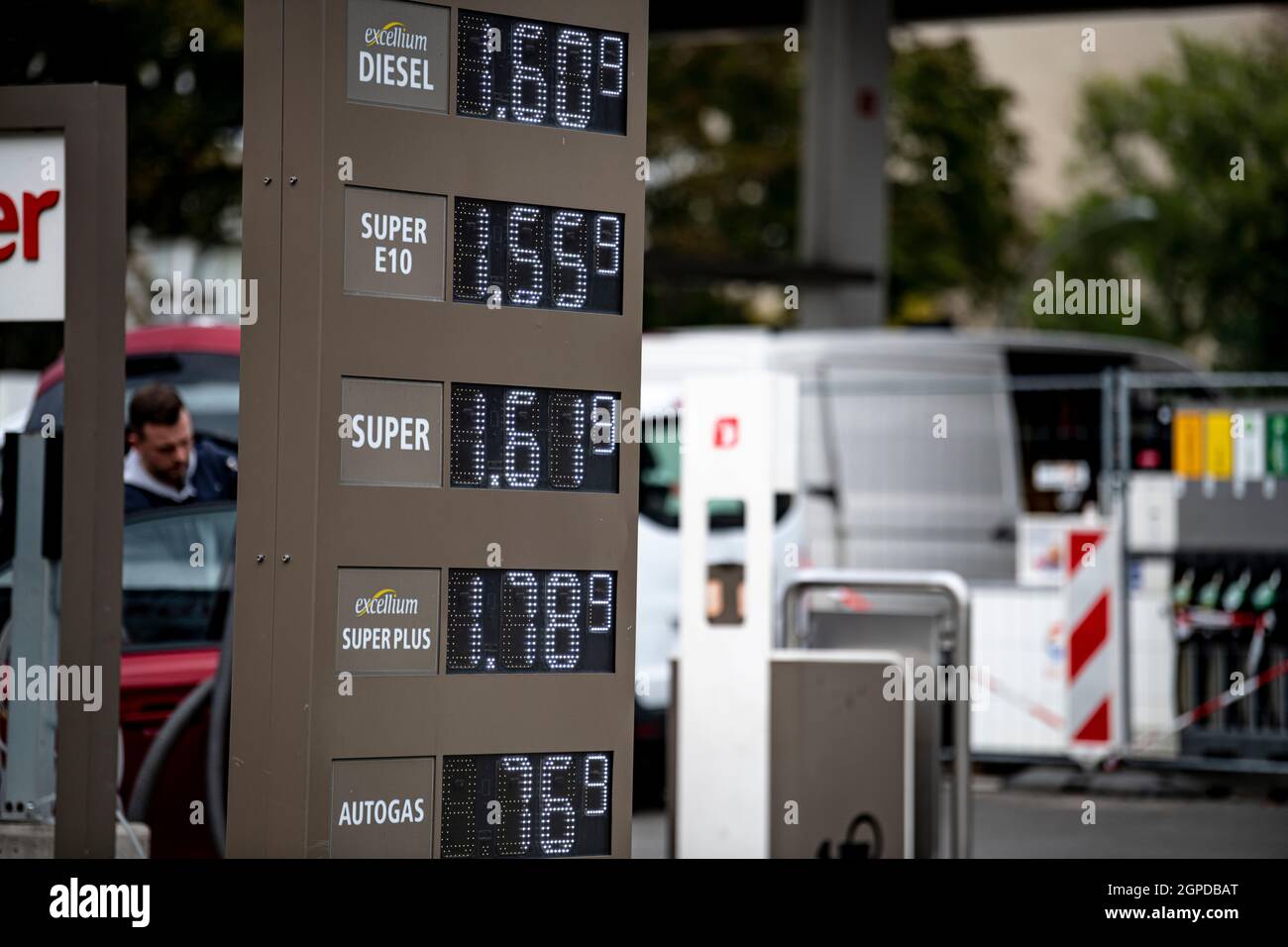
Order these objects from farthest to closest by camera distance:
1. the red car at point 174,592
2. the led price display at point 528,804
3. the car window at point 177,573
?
the car window at point 177,573 → the red car at point 174,592 → the led price display at point 528,804

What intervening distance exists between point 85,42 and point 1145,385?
7.52 m

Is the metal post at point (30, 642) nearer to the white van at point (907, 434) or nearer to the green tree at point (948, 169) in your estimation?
the white van at point (907, 434)

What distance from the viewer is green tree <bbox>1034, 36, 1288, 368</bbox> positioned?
4794cm

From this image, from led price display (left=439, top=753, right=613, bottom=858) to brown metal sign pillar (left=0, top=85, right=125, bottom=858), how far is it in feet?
4.33

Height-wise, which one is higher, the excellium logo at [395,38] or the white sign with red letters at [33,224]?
the excellium logo at [395,38]

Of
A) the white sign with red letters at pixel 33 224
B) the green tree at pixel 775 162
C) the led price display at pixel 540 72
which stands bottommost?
the white sign with red letters at pixel 33 224

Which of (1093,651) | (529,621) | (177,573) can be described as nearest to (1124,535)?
(1093,651)

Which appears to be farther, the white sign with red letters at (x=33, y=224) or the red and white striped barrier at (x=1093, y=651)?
the red and white striped barrier at (x=1093, y=651)

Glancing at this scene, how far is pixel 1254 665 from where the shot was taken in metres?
12.6

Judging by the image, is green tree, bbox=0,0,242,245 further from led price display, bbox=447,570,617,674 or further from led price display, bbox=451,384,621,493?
led price display, bbox=447,570,617,674

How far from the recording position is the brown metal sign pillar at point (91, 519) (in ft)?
19.8

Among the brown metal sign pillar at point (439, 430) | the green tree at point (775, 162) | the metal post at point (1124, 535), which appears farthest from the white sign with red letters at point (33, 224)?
the green tree at point (775, 162)

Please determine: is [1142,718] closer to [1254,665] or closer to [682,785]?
[1254,665]
